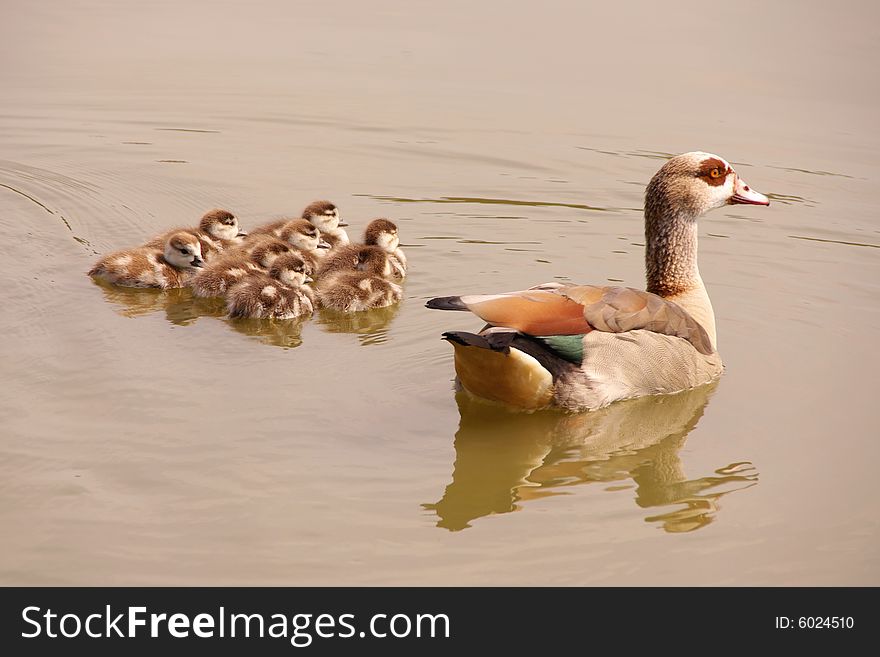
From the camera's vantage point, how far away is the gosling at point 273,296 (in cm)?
788

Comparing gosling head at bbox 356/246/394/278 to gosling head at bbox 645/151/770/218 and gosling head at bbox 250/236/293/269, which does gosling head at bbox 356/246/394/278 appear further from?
gosling head at bbox 645/151/770/218

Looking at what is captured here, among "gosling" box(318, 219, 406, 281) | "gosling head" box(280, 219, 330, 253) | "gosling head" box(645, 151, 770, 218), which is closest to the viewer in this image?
"gosling head" box(645, 151, 770, 218)

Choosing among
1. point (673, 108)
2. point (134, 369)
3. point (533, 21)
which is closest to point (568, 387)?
point (134, 369)

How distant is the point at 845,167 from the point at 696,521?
23.0ft

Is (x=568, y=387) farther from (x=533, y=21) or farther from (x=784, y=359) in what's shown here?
(x=533, y=21)

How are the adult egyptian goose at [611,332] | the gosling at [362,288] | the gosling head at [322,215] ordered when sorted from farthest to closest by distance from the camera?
the gosling head at [322,215], the gosling at [362,288], the adult egyptian goose at [611,332]

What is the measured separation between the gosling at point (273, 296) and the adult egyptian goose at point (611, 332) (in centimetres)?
183

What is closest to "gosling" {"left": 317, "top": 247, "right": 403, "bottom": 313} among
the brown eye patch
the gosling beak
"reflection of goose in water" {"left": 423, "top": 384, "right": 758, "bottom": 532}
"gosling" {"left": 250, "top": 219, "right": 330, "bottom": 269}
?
"gosling" {"left": 250, "top": 219, "right": 330, "bottom": 269}

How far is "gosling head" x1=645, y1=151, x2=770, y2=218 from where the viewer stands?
292 inches

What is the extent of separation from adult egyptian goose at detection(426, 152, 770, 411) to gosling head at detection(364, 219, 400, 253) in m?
2.05

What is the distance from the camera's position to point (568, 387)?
649 centimetres

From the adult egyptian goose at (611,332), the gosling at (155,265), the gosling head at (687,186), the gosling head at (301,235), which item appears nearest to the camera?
the adult egyptian goose at (611,332)

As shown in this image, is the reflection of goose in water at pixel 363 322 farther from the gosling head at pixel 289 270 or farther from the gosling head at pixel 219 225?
the gosling head at pixel 219 225

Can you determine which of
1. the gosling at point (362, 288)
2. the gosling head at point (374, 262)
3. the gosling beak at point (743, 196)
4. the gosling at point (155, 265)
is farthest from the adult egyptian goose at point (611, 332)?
the gosling at point (155, 265)
